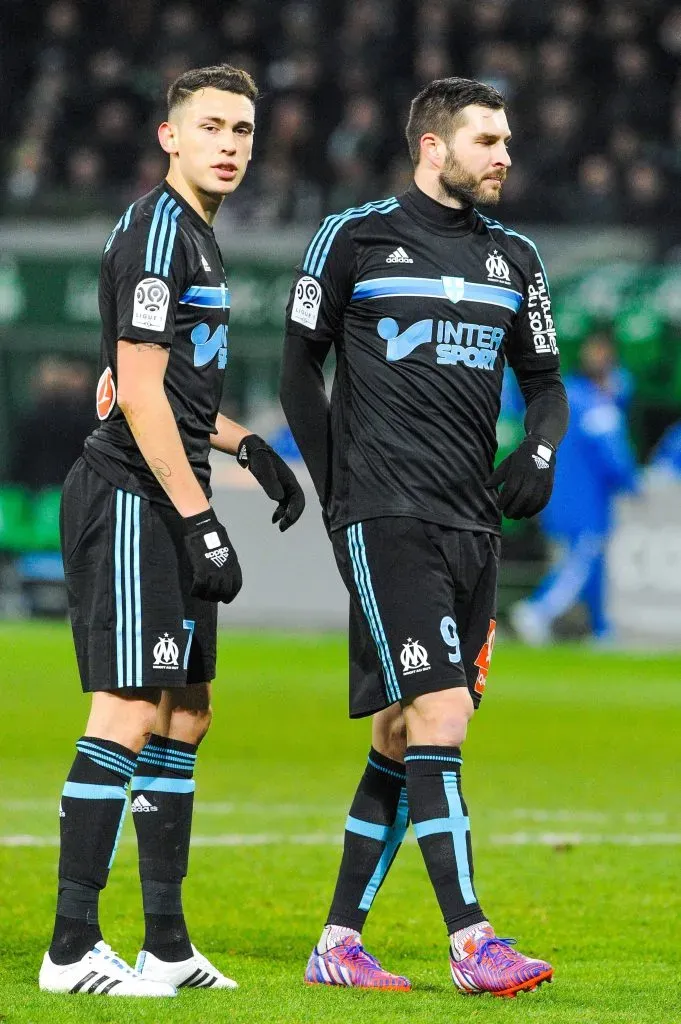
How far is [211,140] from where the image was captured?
4.44 metres

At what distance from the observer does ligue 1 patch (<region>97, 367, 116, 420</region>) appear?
4.44m

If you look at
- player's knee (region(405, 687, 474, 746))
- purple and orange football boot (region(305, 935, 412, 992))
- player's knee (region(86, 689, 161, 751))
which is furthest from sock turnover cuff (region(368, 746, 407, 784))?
player's knee (region(86, 689, 161, 751))

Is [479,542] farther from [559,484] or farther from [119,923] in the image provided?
[559,484]

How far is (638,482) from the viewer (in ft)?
52.5

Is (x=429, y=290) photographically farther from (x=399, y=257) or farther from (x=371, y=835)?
(x=371, y=835)

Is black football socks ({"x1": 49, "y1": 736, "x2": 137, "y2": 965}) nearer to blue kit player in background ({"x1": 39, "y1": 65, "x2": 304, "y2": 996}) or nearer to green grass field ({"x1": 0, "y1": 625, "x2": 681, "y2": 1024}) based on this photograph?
blue kit player in background ({"x1": 39, "y1": 65, "x2": 304, "y2": 996})

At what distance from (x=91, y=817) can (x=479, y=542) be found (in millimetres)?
1215

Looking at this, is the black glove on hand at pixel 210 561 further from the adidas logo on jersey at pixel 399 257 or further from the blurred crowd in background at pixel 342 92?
the blurred crowd in background at pixel 342 92

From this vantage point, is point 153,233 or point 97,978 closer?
point 97,978

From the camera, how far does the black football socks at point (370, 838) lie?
4598 millimetres

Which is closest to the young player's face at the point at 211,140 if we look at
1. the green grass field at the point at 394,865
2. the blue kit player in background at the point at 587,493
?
the green grass field at the point at 394,865

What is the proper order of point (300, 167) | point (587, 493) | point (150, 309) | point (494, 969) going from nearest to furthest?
point (494, 969) < point (150, 309) < point (587, 493) < point (300, 167)

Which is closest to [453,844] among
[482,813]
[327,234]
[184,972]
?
[184,972]

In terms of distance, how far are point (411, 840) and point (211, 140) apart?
343 centimetres
